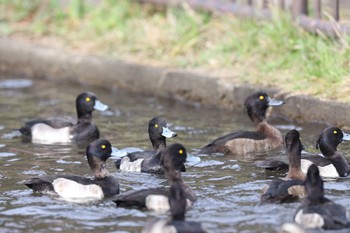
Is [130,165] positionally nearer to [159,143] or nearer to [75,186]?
[159,143]

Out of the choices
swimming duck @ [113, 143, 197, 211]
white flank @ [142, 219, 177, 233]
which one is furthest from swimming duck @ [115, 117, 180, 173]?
white flank @ [142, 219, 177, 233]

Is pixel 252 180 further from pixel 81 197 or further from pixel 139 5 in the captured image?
pixel 139 5

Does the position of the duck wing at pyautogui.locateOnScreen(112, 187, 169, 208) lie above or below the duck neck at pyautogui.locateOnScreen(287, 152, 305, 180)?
below

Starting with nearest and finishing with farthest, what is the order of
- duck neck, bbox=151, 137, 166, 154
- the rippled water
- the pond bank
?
1. the rippled water
2. duck neck, bbox=151, 137, 166, 154
3. the pond bank

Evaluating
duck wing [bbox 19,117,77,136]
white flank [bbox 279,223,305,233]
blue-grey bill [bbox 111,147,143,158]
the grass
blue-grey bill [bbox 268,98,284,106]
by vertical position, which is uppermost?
the grass

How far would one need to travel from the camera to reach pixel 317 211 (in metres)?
7.89

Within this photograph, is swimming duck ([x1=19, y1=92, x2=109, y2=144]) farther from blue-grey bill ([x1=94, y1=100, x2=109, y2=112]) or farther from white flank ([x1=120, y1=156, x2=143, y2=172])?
white flank ([x1=120, y1=156, x2=143, y2=172])

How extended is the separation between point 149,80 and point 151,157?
4.49 metres

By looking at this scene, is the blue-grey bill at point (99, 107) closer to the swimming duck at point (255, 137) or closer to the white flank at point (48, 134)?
the white flank at point (48, 134)

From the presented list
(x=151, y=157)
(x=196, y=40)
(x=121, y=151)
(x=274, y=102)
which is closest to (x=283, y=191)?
(x=151, y=157)

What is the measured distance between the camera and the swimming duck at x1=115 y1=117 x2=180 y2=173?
408 inches

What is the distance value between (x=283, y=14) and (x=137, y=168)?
4.47 metres

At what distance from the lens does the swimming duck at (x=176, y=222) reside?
7.54 metres

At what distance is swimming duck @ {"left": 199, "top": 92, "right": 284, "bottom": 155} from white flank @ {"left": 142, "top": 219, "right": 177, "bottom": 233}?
11.7 feet
